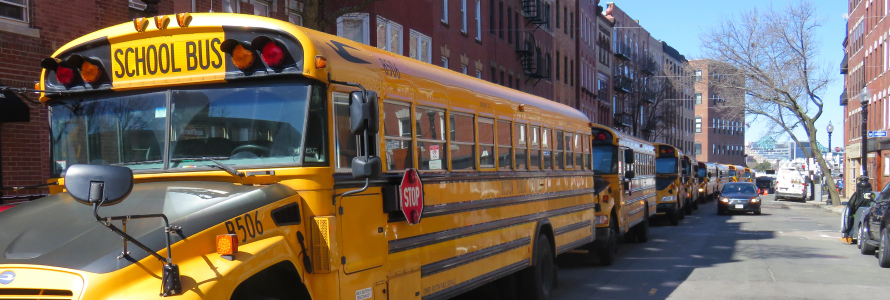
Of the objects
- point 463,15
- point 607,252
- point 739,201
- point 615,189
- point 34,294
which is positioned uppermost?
point 463,15

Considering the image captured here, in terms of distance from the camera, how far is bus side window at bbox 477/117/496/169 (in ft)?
26.1

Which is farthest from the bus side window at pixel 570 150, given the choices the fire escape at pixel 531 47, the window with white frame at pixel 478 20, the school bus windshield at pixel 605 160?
the fire escape at pixel 531 47

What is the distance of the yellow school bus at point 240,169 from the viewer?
408cm

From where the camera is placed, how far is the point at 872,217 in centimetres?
1527

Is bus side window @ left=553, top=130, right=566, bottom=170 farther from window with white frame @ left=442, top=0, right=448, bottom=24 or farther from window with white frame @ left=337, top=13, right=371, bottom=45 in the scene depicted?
window with white frame @ left=442, top=0, right=448, bottom=24

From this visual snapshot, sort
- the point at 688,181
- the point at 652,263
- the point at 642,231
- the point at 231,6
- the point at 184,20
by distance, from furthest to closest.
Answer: the point at 688,181 → the point at 642,231 → the point at 231,6 → the point at 652,263 → the point at 184,20

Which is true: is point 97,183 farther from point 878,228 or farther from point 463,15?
point 463,15

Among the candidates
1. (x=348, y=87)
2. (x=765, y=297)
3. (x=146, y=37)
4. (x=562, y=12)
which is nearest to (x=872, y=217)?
(x=765, y=297)

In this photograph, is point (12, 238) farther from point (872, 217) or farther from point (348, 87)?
point (872, 217)

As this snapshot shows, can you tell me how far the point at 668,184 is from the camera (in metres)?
27.3

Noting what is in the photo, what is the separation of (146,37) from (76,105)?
0.76m

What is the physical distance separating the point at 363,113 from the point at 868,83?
176 feet

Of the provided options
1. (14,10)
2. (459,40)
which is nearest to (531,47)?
(459,40)

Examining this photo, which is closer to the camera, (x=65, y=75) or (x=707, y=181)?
(x=65, y=75)
